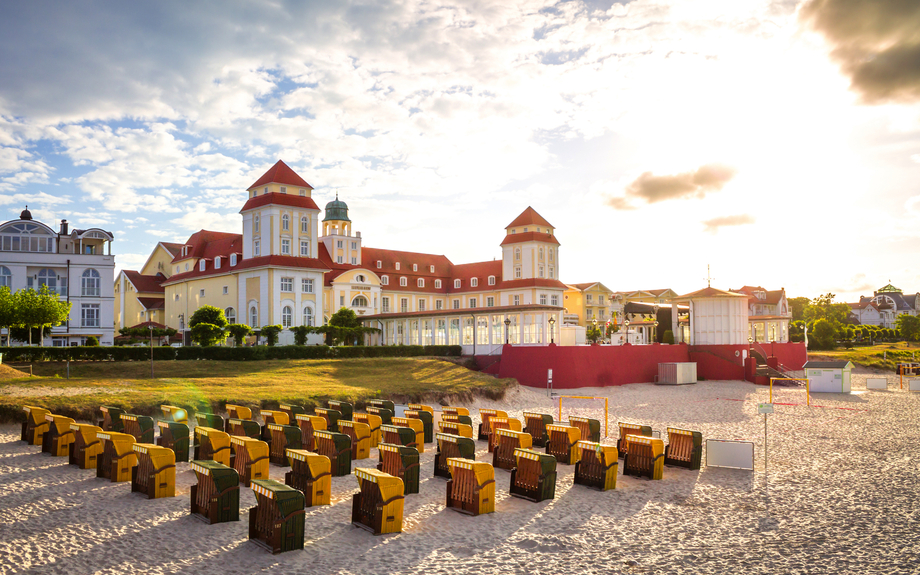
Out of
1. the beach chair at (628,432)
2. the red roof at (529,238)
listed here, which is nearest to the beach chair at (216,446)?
the beach chair at (628,432)

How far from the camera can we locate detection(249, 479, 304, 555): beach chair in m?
9.07

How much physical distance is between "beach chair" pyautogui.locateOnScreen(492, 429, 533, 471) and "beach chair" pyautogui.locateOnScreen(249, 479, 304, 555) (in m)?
6.74

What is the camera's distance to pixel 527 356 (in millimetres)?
39625

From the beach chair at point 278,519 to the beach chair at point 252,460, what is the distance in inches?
142

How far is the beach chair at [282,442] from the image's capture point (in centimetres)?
1526

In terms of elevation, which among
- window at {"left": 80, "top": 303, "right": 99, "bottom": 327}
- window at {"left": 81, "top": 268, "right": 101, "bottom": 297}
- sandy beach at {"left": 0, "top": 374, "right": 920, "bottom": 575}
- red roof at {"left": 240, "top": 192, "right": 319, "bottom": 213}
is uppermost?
red roof at {"left": 240, "top": 192, "right": 319, "bottom": 213}

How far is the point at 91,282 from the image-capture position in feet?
179

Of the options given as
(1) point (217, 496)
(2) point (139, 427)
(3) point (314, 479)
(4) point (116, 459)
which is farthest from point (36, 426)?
(3) point (314, 479)

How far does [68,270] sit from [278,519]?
54.2 metres

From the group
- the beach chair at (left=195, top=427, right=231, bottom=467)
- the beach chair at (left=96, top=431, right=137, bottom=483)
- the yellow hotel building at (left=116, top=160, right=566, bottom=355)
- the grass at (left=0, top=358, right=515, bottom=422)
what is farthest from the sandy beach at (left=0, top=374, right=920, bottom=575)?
the yellow hotel building at (left=116, top=160, right=566, bottom=355)

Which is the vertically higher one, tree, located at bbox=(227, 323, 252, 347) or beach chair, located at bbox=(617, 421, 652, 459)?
tree, located at bbox=(227, 323, 252, 347)

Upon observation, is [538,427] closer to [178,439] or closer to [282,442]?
[282,442]

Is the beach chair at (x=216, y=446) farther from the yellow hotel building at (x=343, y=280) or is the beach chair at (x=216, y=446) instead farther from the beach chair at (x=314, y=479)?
the yellow hotel building at (x=343, y=280)

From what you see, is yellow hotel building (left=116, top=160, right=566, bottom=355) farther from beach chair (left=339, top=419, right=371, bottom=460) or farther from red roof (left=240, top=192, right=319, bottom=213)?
beach chair (left=339, top=419, right=371, bottom=460)
